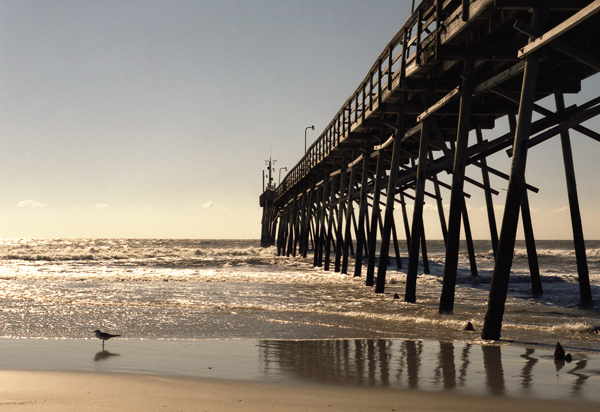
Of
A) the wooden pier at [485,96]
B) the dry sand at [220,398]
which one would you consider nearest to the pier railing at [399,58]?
the wooden pier at [485,96]

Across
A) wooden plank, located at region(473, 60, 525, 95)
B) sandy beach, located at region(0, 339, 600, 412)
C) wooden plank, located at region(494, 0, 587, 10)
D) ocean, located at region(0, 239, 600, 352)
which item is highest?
wooden plank, located at region(494, 0, 587, 10)

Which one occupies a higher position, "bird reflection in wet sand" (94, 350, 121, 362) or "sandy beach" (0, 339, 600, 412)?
"sandy beach" (0, 339, 600, 412)

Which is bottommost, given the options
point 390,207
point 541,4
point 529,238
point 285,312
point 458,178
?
point 285,312

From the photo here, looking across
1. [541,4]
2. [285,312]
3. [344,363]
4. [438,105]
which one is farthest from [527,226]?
[344,363]

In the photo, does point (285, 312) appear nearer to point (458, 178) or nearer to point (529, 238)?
point (458, 178)

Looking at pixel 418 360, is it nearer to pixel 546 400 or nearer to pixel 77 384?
pixel 546 400

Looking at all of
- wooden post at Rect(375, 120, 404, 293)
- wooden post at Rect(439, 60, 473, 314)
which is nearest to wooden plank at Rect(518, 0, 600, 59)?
wooden post at Rect(439, 60, 473, 314)

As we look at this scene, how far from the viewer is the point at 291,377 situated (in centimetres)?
527

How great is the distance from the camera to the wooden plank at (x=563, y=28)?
6012mm

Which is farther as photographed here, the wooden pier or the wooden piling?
the wooden piling

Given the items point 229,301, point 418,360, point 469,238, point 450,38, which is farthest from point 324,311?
point 469,238

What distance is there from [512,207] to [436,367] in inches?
95.6

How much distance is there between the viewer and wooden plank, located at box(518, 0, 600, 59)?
6.01 m

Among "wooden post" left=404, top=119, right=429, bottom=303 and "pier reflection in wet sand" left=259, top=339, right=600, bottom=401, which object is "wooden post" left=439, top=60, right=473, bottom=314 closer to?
"wooden post" left=404, top=119, right=429, bottom=303
